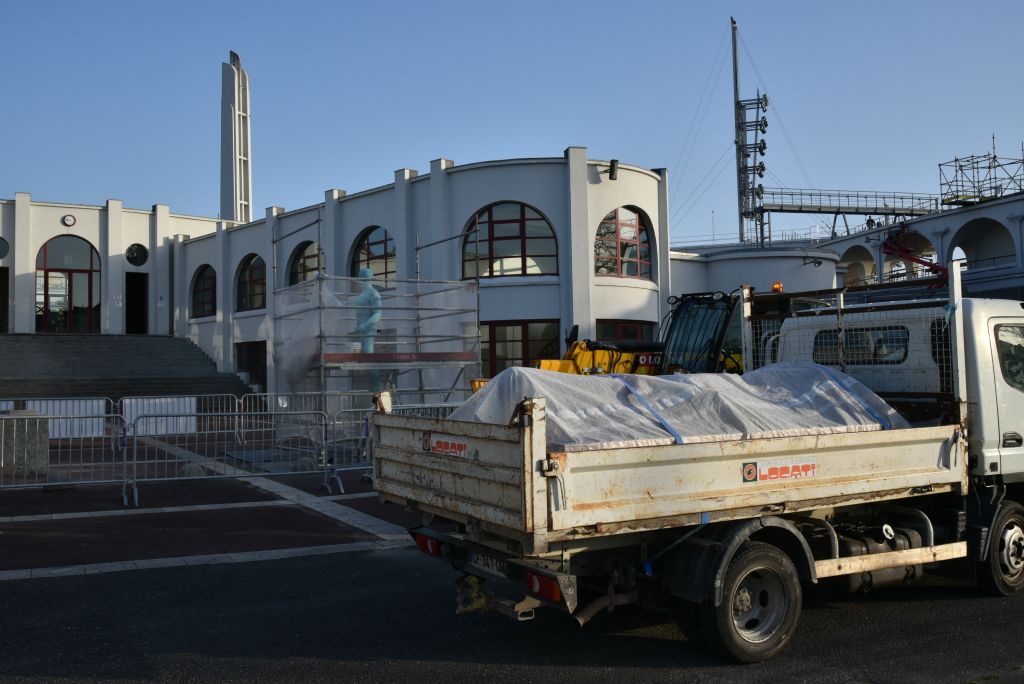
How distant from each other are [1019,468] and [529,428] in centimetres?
417

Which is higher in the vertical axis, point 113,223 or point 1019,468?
point 113,223

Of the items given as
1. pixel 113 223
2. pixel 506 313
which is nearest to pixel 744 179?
pixel 506 313

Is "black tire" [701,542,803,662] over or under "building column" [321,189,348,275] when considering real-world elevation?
under

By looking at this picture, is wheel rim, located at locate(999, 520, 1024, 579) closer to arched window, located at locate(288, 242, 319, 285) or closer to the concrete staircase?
arched window, located at locate(288, 242, 319, 285)

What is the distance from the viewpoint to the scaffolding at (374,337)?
15.5 metres

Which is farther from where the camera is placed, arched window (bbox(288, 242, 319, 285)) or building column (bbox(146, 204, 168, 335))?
building column (bbox(146, 204, 168, 335))

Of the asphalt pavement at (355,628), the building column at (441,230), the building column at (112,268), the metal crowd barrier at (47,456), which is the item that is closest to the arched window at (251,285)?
the building column at (112,268)

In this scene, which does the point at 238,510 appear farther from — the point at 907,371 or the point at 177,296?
the point at 177,296

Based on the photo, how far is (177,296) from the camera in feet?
116

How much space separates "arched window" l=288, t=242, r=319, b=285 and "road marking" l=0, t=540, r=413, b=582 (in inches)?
854

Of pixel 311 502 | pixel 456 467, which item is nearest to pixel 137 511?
pixel 311 502

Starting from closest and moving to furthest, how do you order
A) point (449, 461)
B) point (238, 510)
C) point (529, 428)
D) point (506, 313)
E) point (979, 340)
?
1. point (529, 428)
2. point (449, 461)
3. point (979, 340)
4. point (238, 510)
5. point (506, 313)

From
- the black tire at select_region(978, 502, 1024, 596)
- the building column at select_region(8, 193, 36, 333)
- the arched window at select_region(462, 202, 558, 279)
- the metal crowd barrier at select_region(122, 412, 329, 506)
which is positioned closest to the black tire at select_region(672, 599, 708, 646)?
the black tire at select_region(978, 502, 1024, 596)

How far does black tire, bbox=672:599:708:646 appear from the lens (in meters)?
5.07
